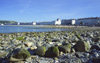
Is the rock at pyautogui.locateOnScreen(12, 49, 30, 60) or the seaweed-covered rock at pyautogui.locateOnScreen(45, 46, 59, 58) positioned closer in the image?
the rock at pyautogui.locateOnScreen(12, 49, 30, 60)

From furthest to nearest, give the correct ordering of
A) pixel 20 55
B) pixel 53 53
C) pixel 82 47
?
1. pixel 82 47
2. pixel 53 53
3. pixel 20 55

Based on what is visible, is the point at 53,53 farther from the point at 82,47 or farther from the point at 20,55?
the point at 82,47

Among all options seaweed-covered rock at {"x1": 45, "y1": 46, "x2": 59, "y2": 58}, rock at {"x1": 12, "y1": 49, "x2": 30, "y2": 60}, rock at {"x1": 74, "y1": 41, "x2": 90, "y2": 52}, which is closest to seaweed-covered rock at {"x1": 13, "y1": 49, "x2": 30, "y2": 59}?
rock at {"x1": 12, "y1": 49, "x2": 30, "y2": 60}

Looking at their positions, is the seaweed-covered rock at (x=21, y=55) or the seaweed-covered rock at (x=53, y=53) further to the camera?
the seaweed-covered rock at (x=53, y=53)

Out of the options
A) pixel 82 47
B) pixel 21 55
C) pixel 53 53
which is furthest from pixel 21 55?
A: pixel 82 47

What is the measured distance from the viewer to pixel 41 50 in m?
4.95

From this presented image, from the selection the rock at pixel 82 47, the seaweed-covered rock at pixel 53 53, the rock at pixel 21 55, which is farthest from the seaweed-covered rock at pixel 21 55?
the rock at pixel 82 47

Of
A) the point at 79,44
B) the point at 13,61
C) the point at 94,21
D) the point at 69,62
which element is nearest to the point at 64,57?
the point at 69,62

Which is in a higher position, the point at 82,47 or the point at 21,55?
the point at 21,55

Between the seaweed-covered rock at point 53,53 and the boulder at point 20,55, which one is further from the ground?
the boulder at point 20,55

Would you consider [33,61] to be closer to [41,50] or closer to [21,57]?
[21,57]

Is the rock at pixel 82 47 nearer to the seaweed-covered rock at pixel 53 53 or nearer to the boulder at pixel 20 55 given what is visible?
the seaweed-covered rock at pixel 53 53

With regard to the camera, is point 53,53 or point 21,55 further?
point 53,53

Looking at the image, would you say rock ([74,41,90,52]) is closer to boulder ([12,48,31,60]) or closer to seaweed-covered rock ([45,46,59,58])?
seaweed-covered rock ([45,46,59,58])
